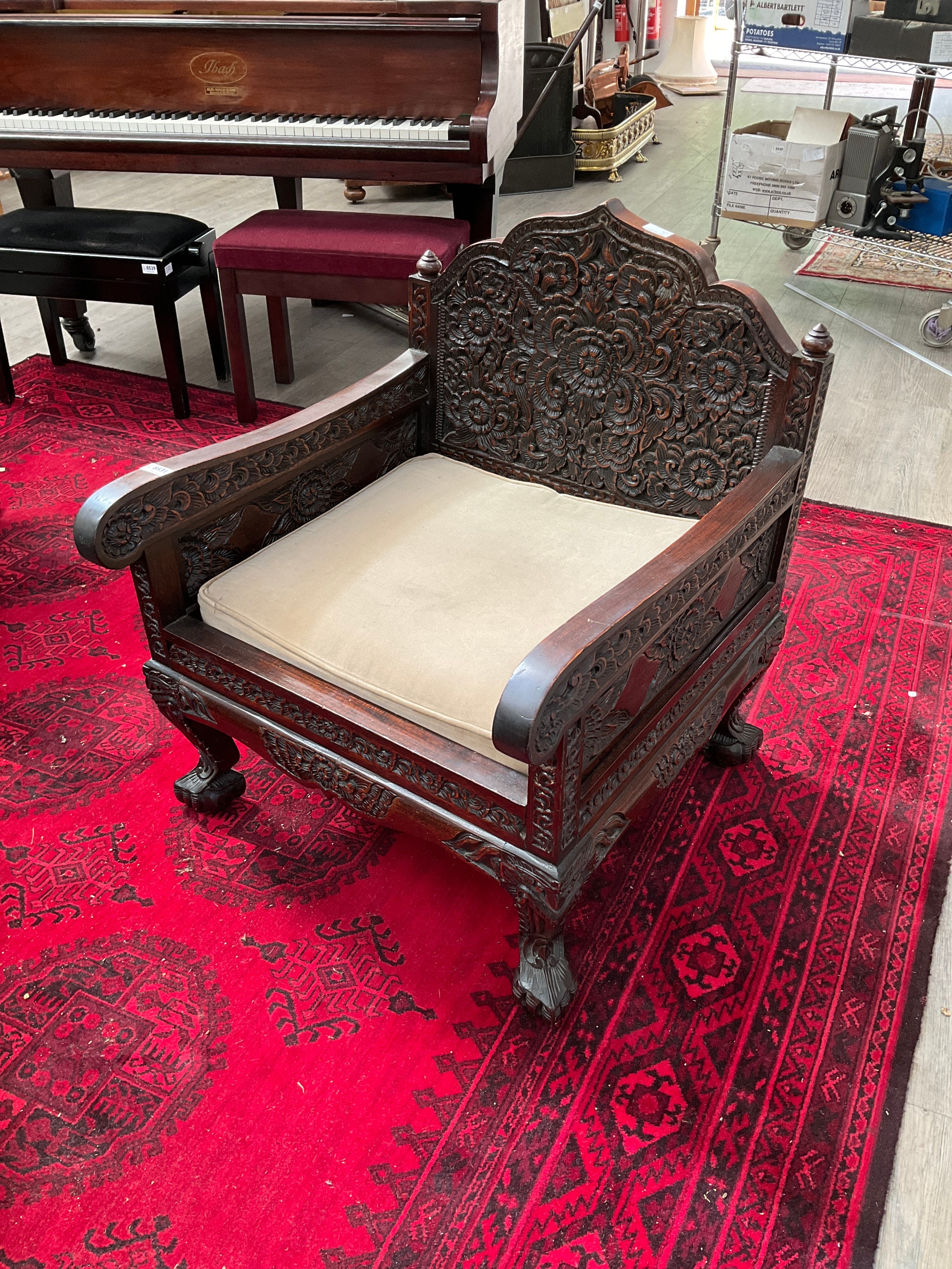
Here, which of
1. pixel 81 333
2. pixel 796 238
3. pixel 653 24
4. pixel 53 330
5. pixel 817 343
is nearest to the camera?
pixel 817 343

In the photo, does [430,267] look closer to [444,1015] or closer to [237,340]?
[444,1015]

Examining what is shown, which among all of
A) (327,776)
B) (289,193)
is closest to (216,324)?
(289,193)

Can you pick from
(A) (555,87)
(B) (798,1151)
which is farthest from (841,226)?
(B) (798,1151)

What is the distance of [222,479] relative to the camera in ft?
5.32

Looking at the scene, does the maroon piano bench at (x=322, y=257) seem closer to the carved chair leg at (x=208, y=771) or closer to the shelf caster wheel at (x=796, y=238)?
the carved chair leg at (x=208, y=771)

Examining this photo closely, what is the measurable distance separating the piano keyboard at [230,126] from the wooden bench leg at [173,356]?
1.75 ft

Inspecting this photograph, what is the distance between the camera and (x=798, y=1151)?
4.60 feet

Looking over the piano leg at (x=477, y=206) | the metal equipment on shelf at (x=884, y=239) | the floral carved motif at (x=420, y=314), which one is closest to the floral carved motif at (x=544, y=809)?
the floral carved motif at (x=420, y=314)

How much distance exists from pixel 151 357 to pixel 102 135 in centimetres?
77

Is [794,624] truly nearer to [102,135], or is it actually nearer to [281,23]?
[281,23]

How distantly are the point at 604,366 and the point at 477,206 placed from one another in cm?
167

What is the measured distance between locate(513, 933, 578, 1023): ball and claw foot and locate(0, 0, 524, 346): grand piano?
89.2 inches

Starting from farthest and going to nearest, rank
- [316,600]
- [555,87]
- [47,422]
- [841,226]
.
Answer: [555,87] < [841,226] < [47,422] < [316,600]

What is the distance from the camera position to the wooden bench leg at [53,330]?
3537 mm
